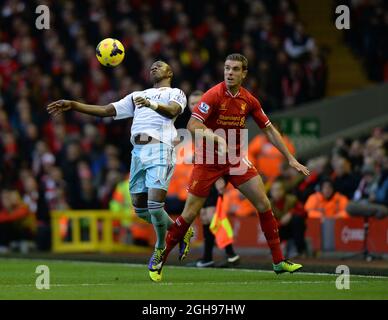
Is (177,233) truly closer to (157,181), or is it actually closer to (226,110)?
(157,181)

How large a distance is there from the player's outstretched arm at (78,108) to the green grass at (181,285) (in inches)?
68.7

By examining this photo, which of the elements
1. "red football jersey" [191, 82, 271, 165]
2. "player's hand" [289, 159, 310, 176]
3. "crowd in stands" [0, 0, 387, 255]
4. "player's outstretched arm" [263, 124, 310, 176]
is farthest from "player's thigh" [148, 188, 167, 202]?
"crowd in stands" [0, 0, 387, 255]

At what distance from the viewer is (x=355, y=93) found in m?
24.6

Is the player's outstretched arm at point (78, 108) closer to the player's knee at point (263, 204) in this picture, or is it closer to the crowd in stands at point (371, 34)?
the player's knee at point (263, 204)

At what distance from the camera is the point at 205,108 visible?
13070 millimetres

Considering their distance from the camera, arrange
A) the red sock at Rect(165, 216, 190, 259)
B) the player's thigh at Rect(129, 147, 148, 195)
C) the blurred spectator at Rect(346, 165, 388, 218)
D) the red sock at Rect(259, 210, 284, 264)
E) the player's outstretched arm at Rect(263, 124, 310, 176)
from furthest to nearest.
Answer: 1. the blurred spectator at Rect(346, 165, 388, 218)
2. the player's thigh at Rect(129, 147, 148, 195)
3. the red sock at Rect(165, 216, 190, 259)
4. the red sock at Rect(259, 210, 284, 264)
5. the player's outstretched arm at Rect(263, 124, 310, 176)

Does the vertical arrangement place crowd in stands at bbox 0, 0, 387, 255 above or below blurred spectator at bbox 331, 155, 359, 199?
above

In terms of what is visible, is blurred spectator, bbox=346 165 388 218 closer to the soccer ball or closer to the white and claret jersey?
the white and claret jersey

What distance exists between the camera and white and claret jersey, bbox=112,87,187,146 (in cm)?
1352

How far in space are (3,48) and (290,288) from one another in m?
14.8

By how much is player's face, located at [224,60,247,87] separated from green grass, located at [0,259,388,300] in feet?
6.75

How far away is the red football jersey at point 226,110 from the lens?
43.0 ft

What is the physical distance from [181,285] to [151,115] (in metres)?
2.19

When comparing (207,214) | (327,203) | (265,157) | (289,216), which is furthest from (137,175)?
(265,157)
